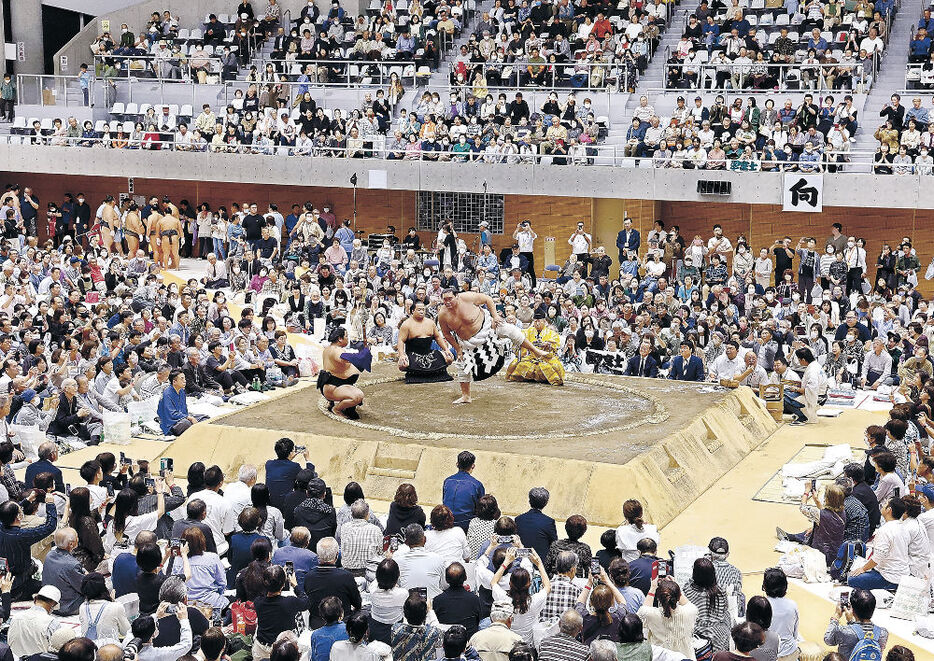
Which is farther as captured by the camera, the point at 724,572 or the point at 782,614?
the point at 724,572

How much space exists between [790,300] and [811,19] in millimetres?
9441

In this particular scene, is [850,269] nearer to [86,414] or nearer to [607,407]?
[607,407]

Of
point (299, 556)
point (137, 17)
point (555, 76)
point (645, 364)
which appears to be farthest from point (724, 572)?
point (137, 17)

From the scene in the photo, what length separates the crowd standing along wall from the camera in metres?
23.5

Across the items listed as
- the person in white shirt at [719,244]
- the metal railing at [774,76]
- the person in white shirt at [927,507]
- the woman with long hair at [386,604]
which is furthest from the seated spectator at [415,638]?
the metal railing at [774,76]

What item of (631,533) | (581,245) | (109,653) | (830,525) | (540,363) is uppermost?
(581,245)

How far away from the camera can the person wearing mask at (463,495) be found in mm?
10227

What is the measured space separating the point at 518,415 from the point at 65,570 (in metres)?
6.04

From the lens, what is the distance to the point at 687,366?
15.7 m

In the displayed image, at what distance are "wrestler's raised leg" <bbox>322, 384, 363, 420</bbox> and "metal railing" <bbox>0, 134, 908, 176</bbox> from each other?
11.5 m

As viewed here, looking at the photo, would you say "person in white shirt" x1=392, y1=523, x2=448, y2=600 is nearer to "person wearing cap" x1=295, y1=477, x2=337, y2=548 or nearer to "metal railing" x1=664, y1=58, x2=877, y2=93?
"person wearing cap" x1=295, y1=477, x2=337, y2=548

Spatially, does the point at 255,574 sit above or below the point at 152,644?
above

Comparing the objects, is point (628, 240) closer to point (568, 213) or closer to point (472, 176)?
point (568, 213)

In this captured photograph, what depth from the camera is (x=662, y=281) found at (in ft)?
62.7
